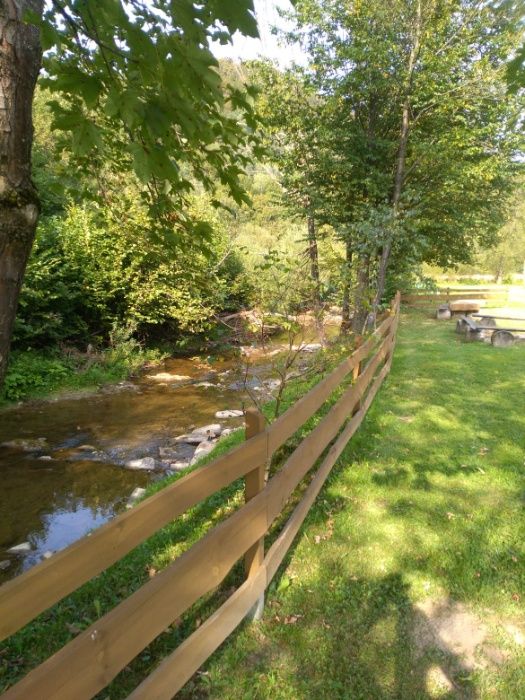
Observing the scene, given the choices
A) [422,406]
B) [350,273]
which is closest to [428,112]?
[350,273]

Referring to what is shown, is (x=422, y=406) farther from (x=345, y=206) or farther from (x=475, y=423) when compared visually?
(x=345, y=206)

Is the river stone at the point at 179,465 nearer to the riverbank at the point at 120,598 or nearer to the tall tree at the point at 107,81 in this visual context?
the riverbank at the point at 120,598

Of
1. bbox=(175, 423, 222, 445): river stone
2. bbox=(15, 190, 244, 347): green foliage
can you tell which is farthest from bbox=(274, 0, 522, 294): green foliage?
bbox=(175, 423, 222, 445): river stone

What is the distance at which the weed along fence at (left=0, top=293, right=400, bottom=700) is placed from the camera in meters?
1.35

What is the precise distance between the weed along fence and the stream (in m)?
1.63

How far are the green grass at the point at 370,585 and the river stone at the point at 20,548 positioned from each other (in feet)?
6.81

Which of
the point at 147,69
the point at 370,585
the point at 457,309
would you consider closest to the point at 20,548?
the point at 370,585

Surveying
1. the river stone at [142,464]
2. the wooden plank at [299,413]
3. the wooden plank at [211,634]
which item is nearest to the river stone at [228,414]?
the river stone at [142,464]

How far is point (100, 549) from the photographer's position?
1559mm

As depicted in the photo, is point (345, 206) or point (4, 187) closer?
point (4, 187)

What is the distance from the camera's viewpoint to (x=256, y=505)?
2525mm

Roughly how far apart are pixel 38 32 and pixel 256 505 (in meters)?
2.37

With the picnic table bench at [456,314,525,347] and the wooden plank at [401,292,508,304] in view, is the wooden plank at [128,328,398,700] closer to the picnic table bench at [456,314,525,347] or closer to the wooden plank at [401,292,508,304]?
the picnic table bench at [456,314,525,347]

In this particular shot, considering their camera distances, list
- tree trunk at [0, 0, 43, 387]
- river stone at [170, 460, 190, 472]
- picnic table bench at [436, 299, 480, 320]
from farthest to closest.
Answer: picnic table bench at [436, 299, 480, 320], river stone at [170, 460, 190, 472], tree trunk at [0, 0, 43, 387]
